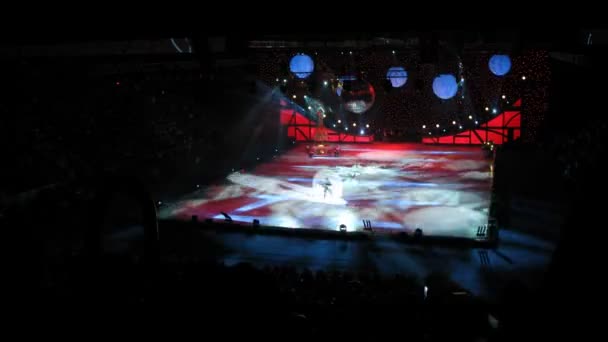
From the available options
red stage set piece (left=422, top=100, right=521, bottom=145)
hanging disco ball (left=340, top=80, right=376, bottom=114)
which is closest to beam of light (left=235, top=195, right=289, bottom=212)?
hanging disco ball (left=340, top=80, right=376, bottom=114)

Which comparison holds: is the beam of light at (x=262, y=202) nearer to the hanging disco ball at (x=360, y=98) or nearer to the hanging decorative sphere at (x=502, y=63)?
the hanging disco ball at (x=360, y=98)

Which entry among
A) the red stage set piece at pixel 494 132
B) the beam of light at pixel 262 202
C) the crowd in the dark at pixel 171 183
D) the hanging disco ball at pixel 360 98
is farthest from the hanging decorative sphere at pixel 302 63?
the red stage set piece at pixel 494 132

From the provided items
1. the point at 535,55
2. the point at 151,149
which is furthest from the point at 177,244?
the point at 535,55

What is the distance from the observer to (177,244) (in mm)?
8352

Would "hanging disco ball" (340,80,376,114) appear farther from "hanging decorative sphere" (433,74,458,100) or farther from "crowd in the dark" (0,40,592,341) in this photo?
"crowd in the dark" (0,40,592,341)

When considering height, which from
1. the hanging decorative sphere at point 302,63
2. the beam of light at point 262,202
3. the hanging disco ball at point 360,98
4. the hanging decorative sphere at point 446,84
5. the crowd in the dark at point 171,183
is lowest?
the beam of light at point 262,202

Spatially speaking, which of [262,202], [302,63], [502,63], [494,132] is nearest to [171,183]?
[262,202]

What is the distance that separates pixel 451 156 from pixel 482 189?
3.73 m

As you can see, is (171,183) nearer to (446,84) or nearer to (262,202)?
(262,202)

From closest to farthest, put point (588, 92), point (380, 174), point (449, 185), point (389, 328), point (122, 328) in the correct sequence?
point (122, 328) → point (389, 328) → point (588, 92) → point (449, 185) → point (380, 174)

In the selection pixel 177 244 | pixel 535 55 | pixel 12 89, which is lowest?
pixel 177 244

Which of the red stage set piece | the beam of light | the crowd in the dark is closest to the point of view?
the crowd in the dark

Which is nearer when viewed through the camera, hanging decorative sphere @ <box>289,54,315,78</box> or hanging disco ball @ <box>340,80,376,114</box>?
hanging decorative sphere @ <box>289,54,315,78</box>

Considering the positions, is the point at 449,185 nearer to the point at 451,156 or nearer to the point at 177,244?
the point at 451,156
